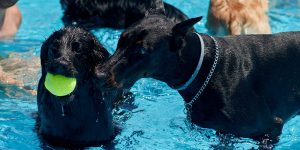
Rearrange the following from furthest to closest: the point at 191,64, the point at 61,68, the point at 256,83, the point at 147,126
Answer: the point at 147,126, the point at 256,83, the point at 191,64, the point at 61,68

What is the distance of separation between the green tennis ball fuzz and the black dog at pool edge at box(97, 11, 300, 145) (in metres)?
0.25

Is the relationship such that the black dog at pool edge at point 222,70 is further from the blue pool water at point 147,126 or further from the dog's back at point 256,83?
the blue pool water at point 147,126

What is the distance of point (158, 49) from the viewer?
14.6ft

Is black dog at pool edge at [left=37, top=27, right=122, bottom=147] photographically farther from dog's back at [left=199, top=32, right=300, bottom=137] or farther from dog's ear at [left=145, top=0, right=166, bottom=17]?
dog's back at [left=199, top=32, right=300, bottom=137]

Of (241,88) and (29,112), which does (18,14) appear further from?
(241,88)

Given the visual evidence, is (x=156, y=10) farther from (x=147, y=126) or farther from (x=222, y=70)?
(x=147, y=126)

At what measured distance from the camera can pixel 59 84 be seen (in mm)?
4176

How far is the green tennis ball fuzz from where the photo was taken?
13.7ft

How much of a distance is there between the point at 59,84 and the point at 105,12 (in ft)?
10.9

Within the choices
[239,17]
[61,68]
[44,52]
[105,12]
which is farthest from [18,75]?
[61,68]

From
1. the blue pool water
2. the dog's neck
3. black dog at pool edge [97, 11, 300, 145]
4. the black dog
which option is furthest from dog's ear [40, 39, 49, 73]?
the black dog

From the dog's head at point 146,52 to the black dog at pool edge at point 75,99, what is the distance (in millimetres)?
167

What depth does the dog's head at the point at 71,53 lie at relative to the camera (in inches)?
163

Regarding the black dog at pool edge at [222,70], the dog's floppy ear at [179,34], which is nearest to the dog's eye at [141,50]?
the black dog at pool edge at [222,70]
